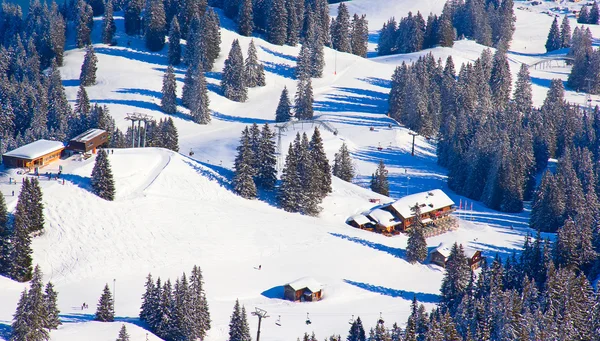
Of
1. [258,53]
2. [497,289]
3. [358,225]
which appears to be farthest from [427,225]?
[258,53]

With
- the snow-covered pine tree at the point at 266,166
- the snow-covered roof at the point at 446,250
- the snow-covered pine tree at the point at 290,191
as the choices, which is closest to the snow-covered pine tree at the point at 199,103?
the snow-covered pine tree at the point at 266,166

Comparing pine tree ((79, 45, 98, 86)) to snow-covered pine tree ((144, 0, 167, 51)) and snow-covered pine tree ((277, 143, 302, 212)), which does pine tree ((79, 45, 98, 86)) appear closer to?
snow-covered pine tree ((144, 0, 167, 51))

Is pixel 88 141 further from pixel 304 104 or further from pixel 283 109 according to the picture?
pixel 304 104

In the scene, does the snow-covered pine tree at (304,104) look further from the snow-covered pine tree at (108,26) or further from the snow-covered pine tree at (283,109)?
the snow-covered pine tree at (108,26)

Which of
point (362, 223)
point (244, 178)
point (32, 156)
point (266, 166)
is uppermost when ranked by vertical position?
point (32, 156)

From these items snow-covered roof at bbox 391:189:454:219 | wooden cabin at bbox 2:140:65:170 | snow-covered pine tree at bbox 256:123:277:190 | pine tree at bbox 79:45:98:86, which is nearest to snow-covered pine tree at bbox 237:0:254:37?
pine tree at bbox 79:45:98:86

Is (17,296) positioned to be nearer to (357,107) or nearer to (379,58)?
(357,107)

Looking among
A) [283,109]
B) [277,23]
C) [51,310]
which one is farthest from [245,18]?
[51,310]
